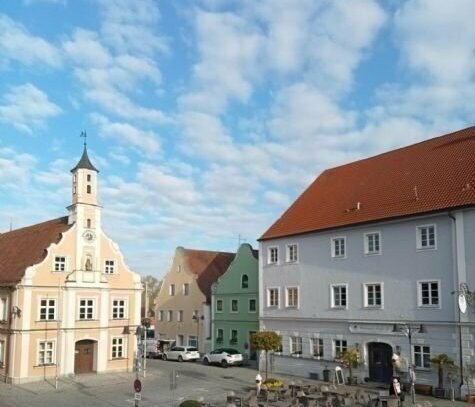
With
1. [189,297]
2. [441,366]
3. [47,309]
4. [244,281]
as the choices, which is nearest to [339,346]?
[441,366]

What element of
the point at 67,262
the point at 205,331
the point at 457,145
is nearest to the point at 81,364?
the point at 67,262

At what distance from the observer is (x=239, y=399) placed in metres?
26.0

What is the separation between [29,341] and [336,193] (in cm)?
2245

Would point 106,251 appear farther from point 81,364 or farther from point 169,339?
point 169,339

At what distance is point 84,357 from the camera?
132ft

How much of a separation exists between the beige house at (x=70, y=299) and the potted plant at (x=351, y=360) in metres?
16.3

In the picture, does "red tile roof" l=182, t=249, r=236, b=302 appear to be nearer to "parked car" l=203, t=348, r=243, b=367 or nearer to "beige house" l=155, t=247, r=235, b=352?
"beige house" l=155, t=247, r=235, b=352

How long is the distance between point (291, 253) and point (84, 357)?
626 inches

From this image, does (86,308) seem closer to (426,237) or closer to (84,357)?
(84,357)

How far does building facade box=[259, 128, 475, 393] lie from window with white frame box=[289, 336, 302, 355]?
0.07 meters

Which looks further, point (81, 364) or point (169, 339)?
point (169, 339)

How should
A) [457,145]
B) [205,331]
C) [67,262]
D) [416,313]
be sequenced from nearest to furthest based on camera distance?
[416,313], [457,145], [67,262], [205,331]

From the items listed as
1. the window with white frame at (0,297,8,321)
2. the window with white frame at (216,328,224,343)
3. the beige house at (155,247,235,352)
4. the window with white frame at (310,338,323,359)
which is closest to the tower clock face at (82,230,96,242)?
the window with white frame at (0,297,8,321)

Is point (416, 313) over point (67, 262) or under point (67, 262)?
under
